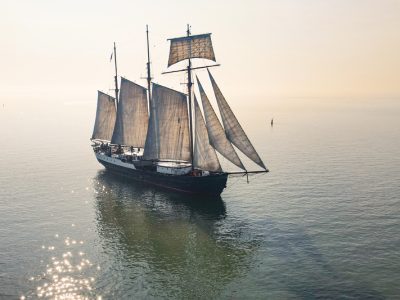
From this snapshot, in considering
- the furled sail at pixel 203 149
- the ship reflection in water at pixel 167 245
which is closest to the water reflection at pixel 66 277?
the ship reflection in water at pixel 167 245

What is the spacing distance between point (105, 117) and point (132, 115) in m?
11.9

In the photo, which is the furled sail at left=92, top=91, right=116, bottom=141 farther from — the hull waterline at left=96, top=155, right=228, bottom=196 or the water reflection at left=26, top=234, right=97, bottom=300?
the water reflection at left=26, top=234, right=97, bottom=300

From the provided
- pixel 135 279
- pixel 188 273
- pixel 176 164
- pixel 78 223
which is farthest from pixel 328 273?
pixel 176 164

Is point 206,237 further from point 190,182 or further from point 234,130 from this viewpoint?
point 234,130

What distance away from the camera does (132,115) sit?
74375mm

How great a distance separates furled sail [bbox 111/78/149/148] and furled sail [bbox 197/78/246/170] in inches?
798

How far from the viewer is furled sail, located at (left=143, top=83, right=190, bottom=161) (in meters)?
63.9

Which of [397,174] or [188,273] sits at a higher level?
[397,174]

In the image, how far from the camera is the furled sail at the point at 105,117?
8250 centimetres

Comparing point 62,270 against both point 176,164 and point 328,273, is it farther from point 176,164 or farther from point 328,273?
point 176,164

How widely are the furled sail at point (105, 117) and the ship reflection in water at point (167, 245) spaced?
2282 cm

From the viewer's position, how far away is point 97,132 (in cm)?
8456

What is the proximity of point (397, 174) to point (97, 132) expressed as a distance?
61964 millimetres

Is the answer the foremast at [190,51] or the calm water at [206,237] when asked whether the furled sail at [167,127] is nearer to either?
the foremast at [190,51]
